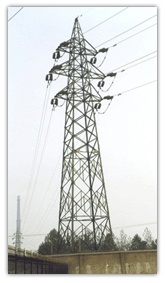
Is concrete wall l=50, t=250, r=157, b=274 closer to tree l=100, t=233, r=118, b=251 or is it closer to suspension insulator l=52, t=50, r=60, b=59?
tree l=100, t=233, r=118, b=251

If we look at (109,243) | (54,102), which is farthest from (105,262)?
(54,102)

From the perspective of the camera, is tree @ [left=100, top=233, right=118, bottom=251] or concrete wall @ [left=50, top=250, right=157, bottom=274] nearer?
concrete wall @ [left=50, top=250, right=157, bottom=274]

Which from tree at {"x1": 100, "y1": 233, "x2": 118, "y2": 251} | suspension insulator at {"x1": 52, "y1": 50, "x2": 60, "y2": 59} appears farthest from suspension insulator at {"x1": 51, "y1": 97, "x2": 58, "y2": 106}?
tree at {"x1": 100, "y1": 233, "x2": 118, "y2": 251}

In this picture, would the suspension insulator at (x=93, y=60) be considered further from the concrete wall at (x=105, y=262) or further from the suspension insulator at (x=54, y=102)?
the concrete wall at (x=105, y=262)

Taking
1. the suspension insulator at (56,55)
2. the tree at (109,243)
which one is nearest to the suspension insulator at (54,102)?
the suspension insulator at (56,55)

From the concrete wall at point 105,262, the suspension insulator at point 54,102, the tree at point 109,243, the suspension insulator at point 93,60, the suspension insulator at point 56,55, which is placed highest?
the suspension insulator at point 56,55
